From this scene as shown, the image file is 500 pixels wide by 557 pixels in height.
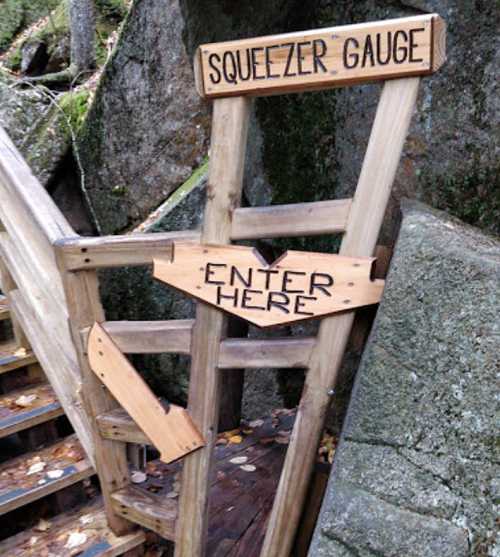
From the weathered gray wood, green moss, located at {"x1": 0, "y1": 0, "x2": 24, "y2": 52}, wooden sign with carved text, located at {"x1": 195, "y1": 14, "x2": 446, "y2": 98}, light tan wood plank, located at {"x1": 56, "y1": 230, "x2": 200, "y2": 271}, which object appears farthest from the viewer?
green moss, located at {"x1": 0, "y1": 0, "x2": 24, "y2": 52}

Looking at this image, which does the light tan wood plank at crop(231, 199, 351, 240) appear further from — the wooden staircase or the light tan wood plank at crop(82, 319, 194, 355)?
the wooden staircase

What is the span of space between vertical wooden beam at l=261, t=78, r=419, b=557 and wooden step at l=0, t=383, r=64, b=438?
65.7 inches

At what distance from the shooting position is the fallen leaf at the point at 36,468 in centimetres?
323

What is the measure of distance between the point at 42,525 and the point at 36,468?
12.7 inches

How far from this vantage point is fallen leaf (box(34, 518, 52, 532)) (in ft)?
10.3

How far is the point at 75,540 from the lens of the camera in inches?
122

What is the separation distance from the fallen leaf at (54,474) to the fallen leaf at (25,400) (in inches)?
18.7

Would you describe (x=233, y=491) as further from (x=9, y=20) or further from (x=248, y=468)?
(x=9, y=20)

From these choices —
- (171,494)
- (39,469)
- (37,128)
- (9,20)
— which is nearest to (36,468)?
(39,469)

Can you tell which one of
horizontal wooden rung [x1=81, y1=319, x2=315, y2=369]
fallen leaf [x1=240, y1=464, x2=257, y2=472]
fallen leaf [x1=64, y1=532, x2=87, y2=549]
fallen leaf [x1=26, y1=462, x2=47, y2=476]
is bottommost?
fallen leaf [x1=64, y1=532, x2=87, y2=549]

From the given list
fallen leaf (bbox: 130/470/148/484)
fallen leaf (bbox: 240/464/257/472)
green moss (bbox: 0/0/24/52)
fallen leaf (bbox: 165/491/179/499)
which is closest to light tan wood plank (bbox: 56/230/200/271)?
fallen leaf (bbox: 130/470/148/484)

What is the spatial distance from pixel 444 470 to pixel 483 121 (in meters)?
1.89

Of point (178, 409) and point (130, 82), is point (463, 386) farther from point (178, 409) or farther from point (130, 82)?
point (130, 82)

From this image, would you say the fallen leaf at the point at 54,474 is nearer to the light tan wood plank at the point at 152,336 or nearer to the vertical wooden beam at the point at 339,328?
the light tan wood plank at the point at 152,336
